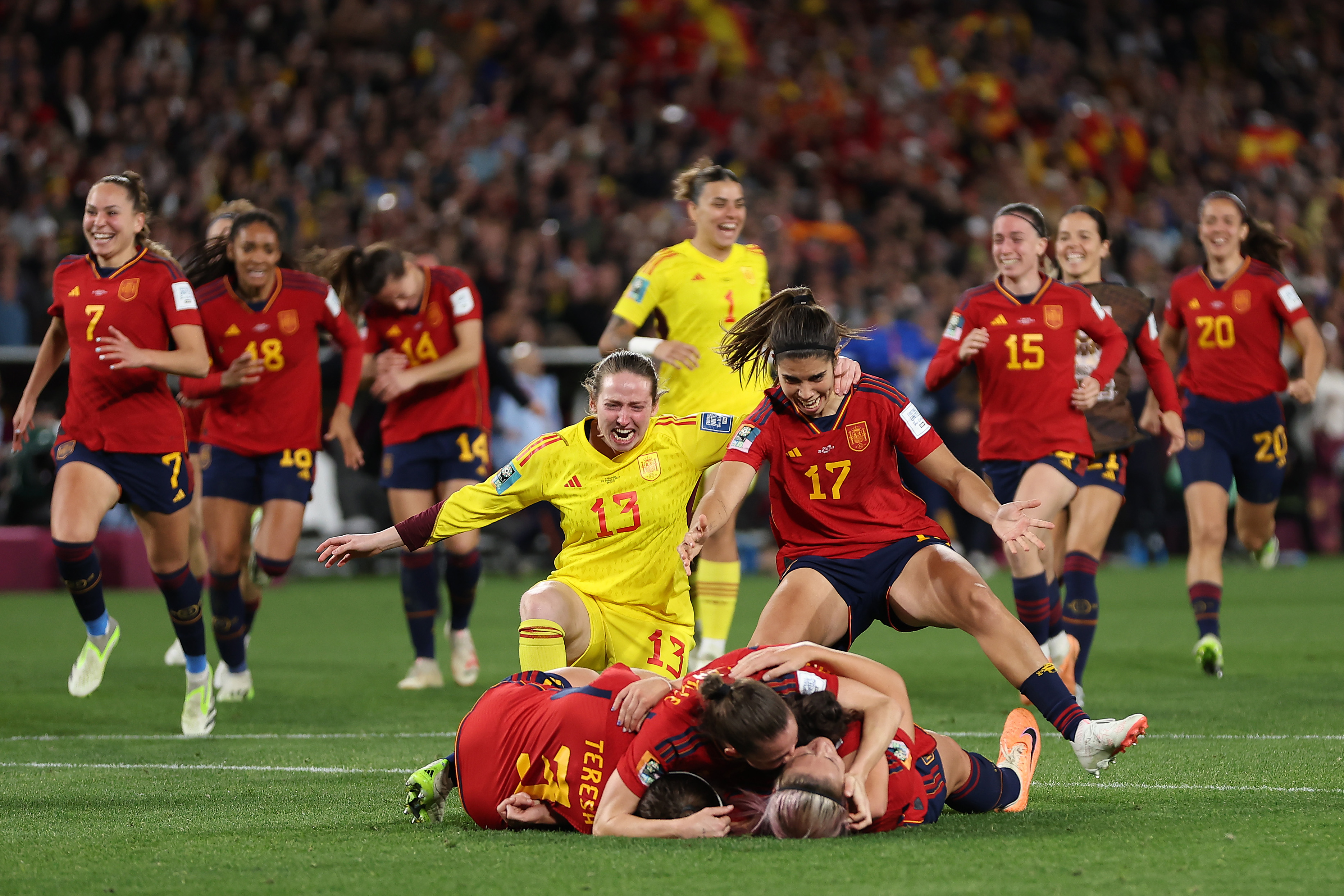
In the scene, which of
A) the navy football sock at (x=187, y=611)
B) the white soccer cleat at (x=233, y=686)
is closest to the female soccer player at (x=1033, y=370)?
the navy football sock at (x=187, y=611)

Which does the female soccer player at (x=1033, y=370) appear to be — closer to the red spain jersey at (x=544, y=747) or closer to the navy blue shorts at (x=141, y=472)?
the red spain jersey at (x=544, y=747)

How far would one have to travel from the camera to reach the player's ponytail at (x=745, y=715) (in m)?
4.35

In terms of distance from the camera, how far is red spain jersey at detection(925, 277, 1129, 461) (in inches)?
309

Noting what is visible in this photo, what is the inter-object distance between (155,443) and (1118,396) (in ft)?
15.9

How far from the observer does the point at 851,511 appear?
5.82m

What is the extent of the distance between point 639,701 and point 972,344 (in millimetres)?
3366

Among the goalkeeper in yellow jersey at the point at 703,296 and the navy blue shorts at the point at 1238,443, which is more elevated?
the goalkeeper in yellow jersey at the point at 703,296

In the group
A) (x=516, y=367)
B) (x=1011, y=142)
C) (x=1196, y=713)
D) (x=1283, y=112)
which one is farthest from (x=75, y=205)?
(x=1283, y=112)

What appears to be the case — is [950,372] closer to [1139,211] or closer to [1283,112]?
[1139,211]

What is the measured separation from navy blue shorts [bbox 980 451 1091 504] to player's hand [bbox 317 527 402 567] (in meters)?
3.42

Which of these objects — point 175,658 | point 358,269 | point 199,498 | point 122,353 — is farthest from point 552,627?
point 199,498

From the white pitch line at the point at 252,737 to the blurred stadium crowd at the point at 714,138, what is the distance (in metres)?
7.95

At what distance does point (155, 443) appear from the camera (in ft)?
24.7

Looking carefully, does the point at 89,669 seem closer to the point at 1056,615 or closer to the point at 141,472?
the point at 141,472
